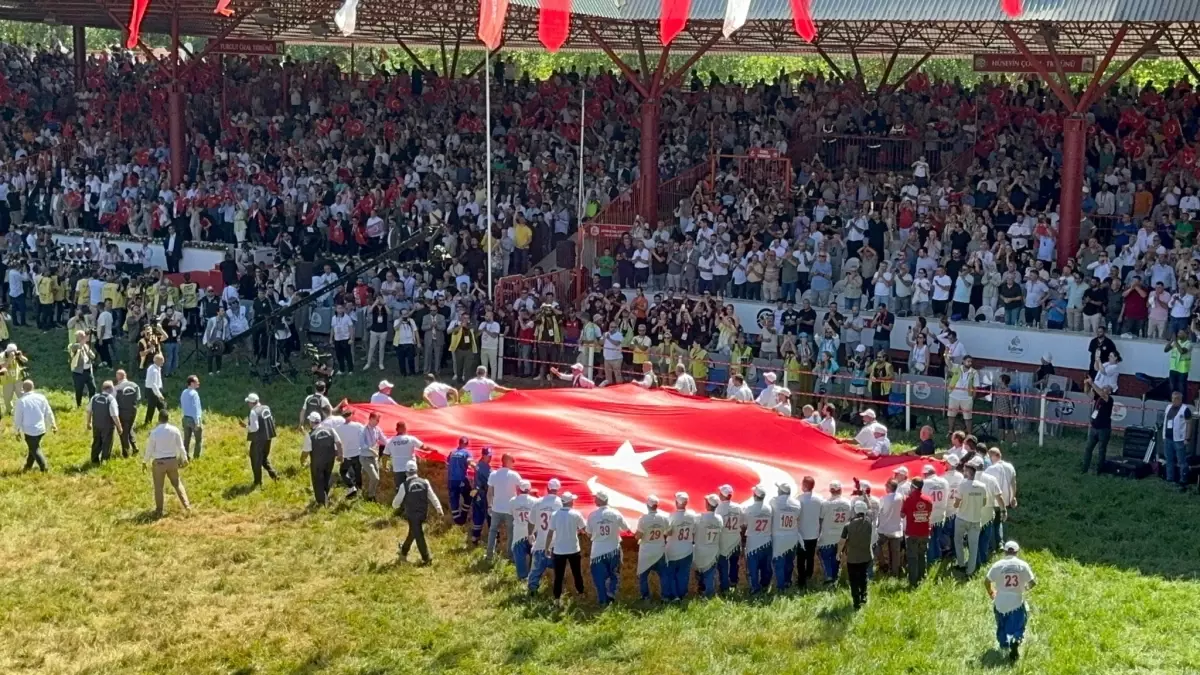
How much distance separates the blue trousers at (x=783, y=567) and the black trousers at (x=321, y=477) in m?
5.88

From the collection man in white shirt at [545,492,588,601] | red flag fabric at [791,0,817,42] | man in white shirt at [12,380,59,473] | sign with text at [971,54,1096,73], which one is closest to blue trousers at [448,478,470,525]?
man in white shirt at [545,492,588,601]

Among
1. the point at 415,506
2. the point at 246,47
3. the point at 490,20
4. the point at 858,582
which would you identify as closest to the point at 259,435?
the point at 415,506

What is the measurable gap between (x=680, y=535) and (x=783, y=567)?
1296mm

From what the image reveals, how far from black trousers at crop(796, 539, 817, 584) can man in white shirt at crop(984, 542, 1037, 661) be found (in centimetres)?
249

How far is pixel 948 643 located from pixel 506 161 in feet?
71.4

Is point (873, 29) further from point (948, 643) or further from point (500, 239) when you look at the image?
point (948, 643)

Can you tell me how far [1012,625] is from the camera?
1422 cm

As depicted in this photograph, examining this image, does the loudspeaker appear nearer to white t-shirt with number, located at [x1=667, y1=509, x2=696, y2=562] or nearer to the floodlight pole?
the floodlight pole

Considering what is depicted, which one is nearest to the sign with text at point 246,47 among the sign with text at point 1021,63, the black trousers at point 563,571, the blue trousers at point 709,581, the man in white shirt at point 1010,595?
the sign with text at point 1021,63

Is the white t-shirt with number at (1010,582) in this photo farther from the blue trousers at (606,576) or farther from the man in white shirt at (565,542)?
the man in white shirt at (565,542)

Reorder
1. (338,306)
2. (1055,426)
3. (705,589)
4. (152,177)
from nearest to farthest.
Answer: (705,589)
(1055,426)
(338,306)
(152,177)

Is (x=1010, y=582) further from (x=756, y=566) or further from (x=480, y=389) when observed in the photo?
(x=480, y=389)

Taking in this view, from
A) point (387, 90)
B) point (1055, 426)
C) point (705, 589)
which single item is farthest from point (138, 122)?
point (705, 589)

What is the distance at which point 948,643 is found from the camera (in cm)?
1476
